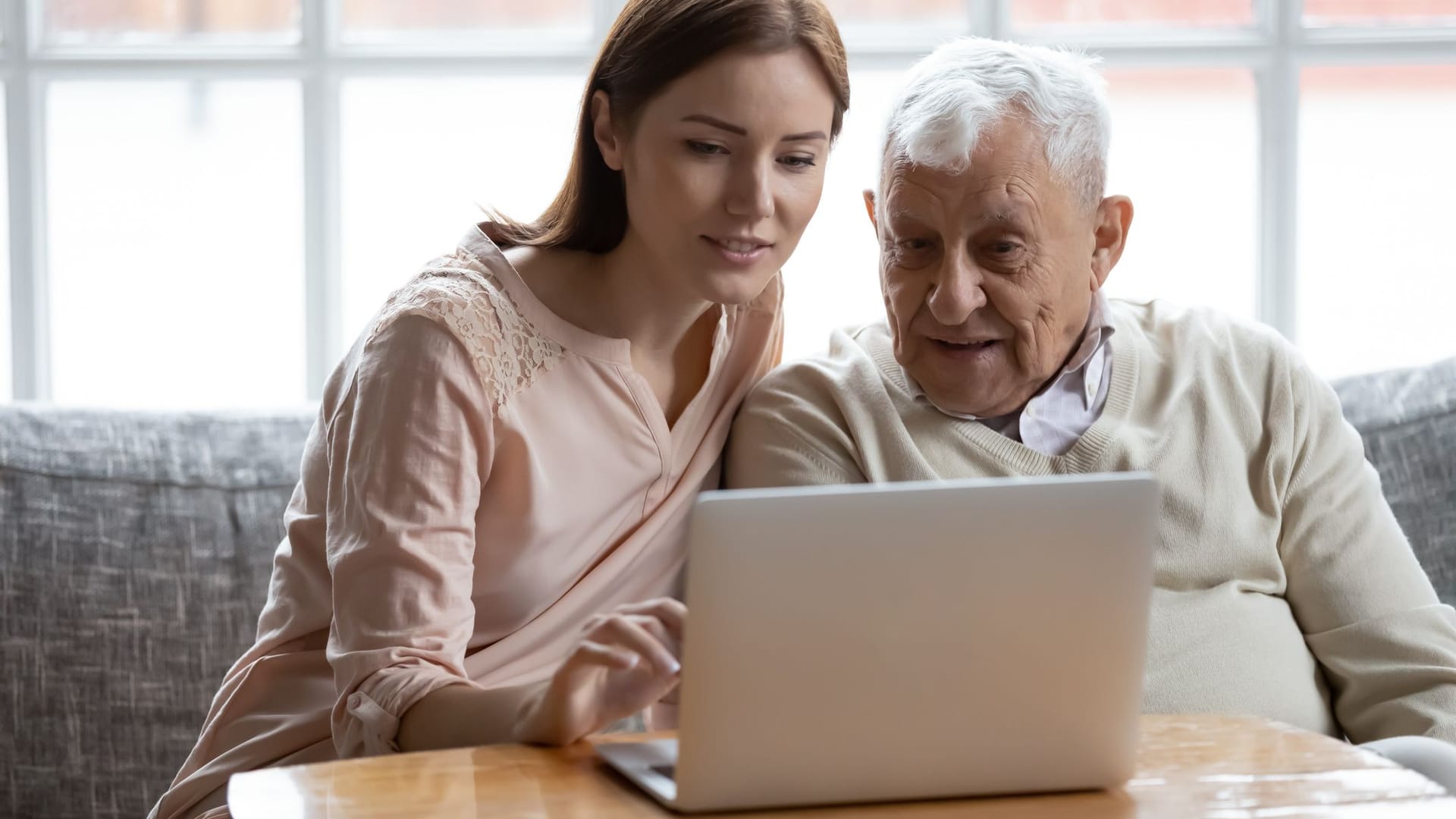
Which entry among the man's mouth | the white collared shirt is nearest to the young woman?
the man's mouth

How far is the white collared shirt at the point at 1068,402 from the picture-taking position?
1.77 metres

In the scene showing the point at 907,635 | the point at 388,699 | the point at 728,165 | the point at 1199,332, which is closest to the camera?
the point at 907,635

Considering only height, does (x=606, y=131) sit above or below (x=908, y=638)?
above

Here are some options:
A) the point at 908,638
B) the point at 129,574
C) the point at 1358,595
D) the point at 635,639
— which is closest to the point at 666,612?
the point at 635,639

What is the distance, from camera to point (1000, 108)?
1.66 metres

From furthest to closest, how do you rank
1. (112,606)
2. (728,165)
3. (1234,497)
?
1. (112,606)
2. (1234,497)
3. (728,165)

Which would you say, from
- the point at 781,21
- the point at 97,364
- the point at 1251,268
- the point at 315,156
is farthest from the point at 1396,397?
the point at 97,364

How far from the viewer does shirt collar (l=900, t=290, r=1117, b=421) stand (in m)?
1.79

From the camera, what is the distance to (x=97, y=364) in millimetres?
3168

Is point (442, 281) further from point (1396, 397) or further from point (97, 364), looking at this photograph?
point (97, 364)

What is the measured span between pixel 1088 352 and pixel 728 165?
524 mm

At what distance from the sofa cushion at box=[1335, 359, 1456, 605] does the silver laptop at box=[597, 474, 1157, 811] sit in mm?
1265

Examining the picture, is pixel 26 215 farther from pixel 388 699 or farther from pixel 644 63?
pixel 388 699

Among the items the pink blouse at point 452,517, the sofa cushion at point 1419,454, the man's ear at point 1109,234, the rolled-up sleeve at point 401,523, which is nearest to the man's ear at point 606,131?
the pink blouse at point 452,517
